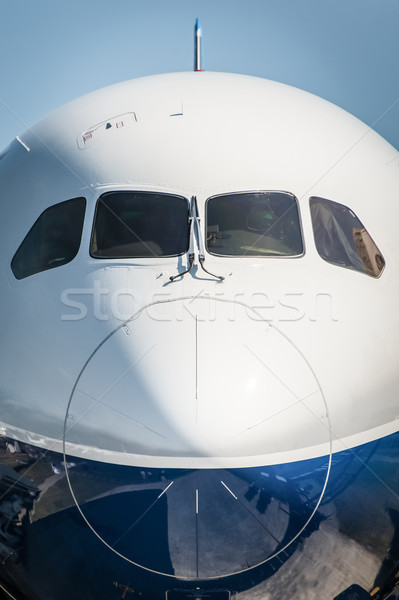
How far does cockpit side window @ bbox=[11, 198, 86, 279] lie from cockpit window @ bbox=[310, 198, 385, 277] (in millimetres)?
2005

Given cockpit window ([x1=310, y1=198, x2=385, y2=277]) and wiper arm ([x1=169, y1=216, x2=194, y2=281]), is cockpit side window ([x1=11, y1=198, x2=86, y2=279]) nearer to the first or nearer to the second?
wiper arm ([x1=169, y1=216, x2=194, y2=281])

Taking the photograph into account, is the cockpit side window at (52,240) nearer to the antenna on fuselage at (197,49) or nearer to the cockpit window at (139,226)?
the cockpit window at (139,226)

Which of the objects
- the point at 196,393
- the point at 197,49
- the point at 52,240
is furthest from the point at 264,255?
the point at 197,49

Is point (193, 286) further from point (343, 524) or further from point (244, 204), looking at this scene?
point (343, 524)

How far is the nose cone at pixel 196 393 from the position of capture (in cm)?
346

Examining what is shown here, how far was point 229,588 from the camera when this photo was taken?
3.43m

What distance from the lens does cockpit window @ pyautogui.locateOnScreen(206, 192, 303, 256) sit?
4566 mm

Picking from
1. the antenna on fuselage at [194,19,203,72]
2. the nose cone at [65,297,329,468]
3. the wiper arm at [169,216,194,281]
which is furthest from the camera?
the antenna on fuselage at [194,19,203,72]

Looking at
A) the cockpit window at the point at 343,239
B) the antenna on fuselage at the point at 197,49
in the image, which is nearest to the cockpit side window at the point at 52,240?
the cockpit window at the point at 343,239

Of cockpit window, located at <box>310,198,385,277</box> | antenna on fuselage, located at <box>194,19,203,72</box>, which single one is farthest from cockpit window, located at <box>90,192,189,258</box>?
antenna on fuselage, located at <box>194,19,203,72</box>

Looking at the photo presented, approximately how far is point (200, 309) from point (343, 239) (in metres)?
1.62

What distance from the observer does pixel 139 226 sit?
15.3 ft

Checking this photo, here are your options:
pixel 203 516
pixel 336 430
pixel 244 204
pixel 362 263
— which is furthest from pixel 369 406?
pixel 244 204

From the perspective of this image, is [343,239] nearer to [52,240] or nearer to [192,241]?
[192,241]
